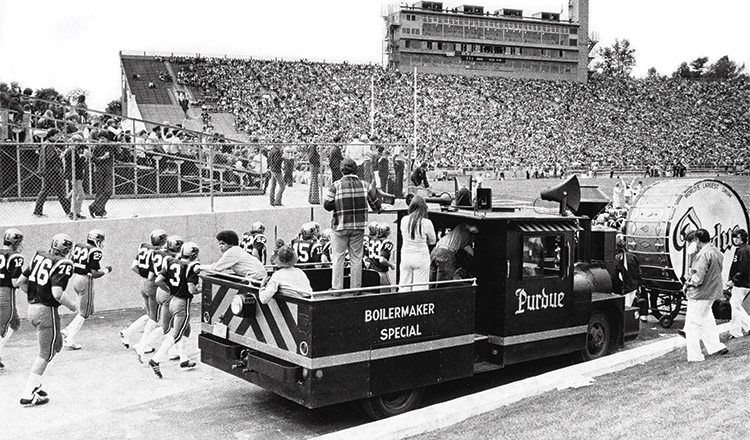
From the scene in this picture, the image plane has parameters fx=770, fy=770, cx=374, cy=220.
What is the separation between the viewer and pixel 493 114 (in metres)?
70.5

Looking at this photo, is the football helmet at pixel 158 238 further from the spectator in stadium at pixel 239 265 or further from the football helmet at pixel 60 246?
the spectator in stadium at pixel 239 265

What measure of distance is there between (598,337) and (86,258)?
7.31 m

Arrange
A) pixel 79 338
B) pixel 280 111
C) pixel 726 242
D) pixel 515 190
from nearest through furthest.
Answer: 1. pixel 79 338
2. pixel 726 242
3. pixel 515 190
4. pixel 280 111

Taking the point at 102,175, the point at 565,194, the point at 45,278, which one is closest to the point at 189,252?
the point at 45,278

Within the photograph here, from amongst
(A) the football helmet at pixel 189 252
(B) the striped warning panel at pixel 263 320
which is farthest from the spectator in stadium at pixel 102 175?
(B) the striped warning panel at pixel 263 320

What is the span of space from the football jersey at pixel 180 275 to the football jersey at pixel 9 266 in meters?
1.88

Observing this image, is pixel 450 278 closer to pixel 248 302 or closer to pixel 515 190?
pixel 248 302

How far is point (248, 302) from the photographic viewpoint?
800cm

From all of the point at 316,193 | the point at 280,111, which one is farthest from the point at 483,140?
the point at 316,193

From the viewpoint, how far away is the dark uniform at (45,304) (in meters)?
8.45

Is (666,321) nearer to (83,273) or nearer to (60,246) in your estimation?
(83,273)

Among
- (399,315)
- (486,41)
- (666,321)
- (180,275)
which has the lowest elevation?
(666,321)

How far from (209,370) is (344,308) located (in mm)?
3465

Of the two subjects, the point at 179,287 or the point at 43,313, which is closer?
the point at 43,313
